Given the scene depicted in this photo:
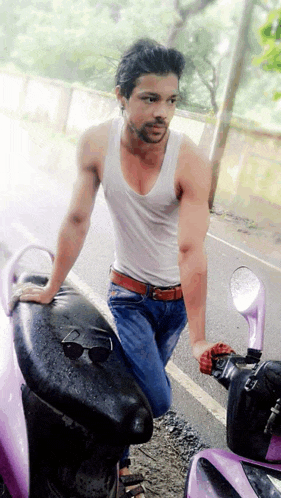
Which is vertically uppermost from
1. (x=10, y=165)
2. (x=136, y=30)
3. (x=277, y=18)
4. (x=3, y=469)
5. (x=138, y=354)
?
(x=136, y=30)

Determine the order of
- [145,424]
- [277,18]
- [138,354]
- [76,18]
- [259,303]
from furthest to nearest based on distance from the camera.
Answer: [76,18], [277,18], [138,354], [145,424], [259,303]

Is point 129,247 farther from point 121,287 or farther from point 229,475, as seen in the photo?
point 229,475

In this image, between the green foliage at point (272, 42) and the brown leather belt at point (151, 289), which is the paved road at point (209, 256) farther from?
the green foliage at point (272, 42)

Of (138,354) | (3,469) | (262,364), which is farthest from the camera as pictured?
(138,354)

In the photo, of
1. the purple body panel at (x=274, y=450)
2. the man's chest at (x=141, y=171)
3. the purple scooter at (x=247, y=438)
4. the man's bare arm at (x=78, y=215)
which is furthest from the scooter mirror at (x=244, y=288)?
the man's bare arm at (x=78, y=215)

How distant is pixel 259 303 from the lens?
121cm

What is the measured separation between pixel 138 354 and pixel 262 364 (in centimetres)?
88

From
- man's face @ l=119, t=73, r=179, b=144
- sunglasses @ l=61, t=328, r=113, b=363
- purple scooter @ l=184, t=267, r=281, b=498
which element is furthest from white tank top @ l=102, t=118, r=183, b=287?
purple scooter @ l=184, t=267, r=281, b=498

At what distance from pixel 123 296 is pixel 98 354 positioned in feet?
1.99

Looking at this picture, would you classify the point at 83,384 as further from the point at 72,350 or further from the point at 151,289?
the point at 151,289

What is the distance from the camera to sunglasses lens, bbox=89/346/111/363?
4.54 ft

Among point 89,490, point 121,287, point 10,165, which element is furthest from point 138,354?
point 10,165

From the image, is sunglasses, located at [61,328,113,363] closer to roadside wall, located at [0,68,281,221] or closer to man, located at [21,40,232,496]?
man, located at [21,40,232,496]

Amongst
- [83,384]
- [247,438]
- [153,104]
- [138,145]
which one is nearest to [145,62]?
[153,104]
